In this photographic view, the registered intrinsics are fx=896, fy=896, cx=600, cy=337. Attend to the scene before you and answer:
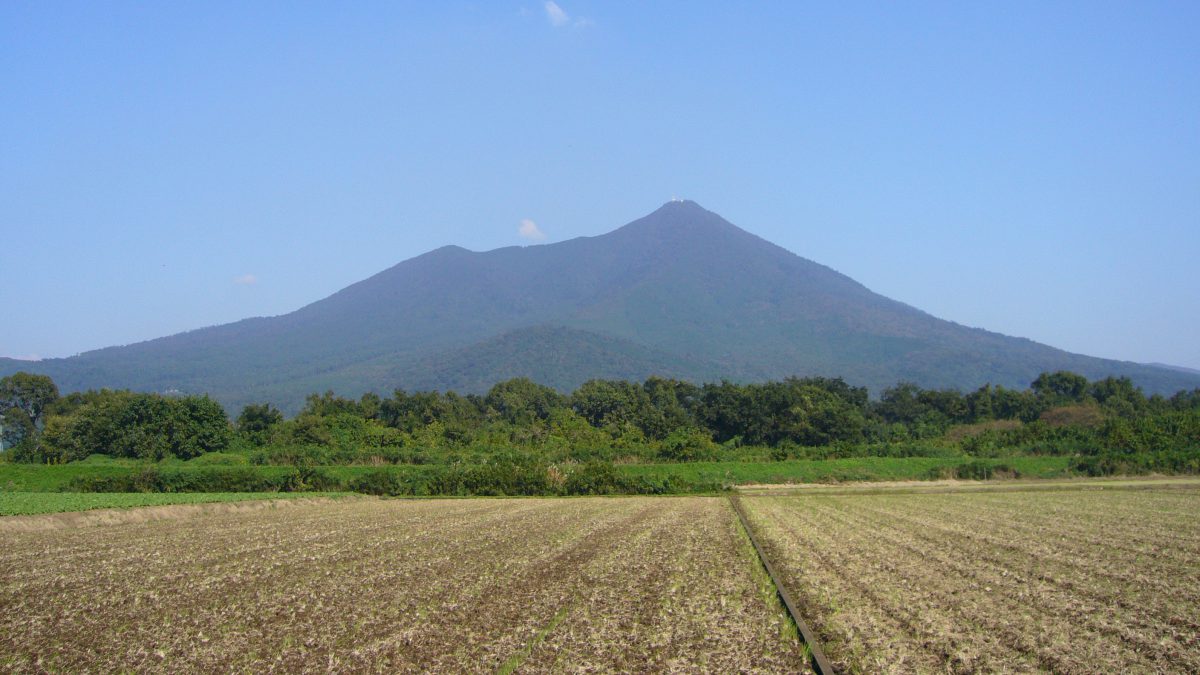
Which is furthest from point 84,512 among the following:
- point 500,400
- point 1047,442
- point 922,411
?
point 922,411

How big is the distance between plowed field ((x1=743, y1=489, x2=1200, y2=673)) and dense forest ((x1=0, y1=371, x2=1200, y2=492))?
2992 cm

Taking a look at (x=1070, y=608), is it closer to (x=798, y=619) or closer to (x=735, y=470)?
(x=798, y=619)

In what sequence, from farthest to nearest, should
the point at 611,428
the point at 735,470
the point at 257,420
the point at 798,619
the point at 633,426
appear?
1. the point at 633,426
2. the point at 611,428
3. the point at 257,420
4. the point at 735,470
5. the point at 798,619

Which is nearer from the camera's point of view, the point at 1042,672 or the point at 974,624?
the point at 1042,672

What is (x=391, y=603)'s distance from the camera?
Result: 1259 cm

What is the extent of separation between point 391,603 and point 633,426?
74.6 metres

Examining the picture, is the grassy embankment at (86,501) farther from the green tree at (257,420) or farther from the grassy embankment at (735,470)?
the green tree at (257,420)

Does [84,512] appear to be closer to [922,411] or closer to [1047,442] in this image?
[1047,442]

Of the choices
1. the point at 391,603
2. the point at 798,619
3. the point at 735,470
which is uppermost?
the point at 798,619

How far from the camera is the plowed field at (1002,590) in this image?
930 centimetres

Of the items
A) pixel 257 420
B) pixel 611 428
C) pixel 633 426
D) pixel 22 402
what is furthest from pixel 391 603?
pixel 22 402

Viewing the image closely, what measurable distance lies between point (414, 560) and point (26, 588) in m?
6.34

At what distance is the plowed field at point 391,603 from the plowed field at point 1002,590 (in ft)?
3.43

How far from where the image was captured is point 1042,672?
8.59m
